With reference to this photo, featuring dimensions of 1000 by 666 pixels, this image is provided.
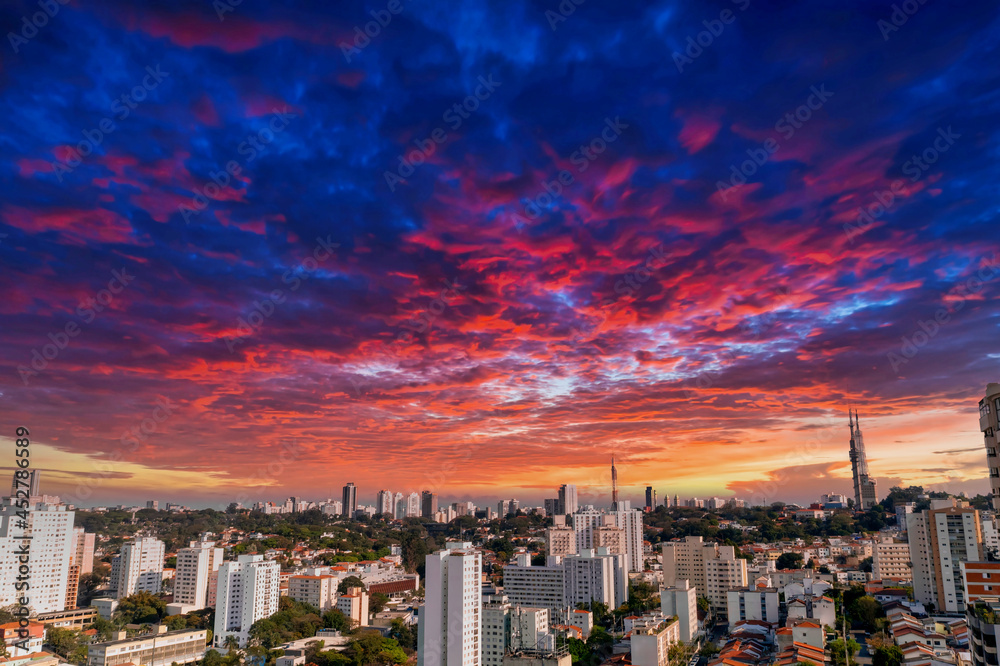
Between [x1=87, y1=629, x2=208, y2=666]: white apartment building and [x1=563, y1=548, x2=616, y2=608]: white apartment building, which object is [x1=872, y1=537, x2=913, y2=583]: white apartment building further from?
[x1=87, y1=629, x2=208, y2=666]: white apartment building

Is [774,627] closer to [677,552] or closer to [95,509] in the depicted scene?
[677,552]

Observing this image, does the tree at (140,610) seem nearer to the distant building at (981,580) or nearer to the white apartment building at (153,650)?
the white apartment building at (153,650)

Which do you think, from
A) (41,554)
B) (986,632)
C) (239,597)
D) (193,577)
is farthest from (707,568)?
(41,554)

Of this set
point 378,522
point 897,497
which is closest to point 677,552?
point 897,497

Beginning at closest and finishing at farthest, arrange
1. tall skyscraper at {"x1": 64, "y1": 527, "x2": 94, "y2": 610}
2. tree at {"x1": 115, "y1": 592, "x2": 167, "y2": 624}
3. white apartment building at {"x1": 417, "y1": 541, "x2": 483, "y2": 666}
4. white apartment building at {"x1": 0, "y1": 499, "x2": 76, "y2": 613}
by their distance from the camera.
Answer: white apartment building at {"x1": 417, "y1": 541, "x2": 483, "y2": 666} → tree at {"x1": 115, "y1": 592, "x2": 167, "y2": 624} → white apartment building at {"x1": 0, "y1": 499, "x2": 76, "y2": 613} → tall skyscraper at {"x1": 64, "y1": 527, "x2": 94, "y2": 610}

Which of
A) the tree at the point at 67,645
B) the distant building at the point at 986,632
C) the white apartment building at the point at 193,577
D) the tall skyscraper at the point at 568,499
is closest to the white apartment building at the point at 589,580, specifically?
the white apartment building at the point at 193,577

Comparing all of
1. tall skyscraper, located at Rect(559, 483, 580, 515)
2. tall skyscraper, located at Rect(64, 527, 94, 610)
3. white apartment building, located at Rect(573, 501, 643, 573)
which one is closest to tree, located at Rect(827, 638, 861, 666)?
white apartment building, located at Rect(573, 501, 643, 573)
